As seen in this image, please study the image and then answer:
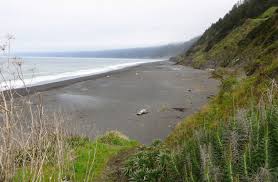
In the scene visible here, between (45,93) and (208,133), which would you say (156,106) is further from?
(208,133)

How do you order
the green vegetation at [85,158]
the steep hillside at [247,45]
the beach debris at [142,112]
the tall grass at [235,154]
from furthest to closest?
the steep hillside at [247,45] → the beach debris at [142,112] → the green vegetation at [85,158] → the tall grass at [235,154]

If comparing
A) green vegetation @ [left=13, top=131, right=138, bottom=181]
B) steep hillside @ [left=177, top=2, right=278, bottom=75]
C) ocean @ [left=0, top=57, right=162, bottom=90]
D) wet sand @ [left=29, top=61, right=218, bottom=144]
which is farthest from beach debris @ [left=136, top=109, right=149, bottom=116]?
steep hillside @ [left=177, top=2, right=278, bottom=75]

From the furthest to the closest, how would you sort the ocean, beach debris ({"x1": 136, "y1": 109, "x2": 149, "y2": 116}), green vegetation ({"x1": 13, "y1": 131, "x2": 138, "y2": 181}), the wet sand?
beach debris ({"x1": 136, "y1": 109, "x2": 149, "y2": 116}) < the wet sand < green vegetation ({"x1": 13, "y1": 131, "x2": 138, "y2": 181}) < the ocean

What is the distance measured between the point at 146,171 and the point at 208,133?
→ 1.16m

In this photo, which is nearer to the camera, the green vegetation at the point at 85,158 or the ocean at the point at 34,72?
the ocean at the point at 34,72

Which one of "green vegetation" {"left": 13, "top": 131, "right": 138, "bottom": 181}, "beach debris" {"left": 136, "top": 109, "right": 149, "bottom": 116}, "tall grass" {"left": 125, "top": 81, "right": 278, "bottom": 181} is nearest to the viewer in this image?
"tall grass" {"left": 125, "top": 81, "right": 278, "bottom": 181}

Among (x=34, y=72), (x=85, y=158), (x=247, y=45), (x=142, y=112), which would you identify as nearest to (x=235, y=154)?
(x=34, y=72)

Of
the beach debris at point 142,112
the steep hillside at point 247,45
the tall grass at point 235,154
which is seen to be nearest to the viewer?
the tall grass at point 235,154

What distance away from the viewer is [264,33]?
134 ft

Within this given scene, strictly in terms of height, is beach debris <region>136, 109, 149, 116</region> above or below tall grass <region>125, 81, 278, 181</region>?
below

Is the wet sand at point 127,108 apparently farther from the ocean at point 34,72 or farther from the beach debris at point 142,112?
the ocean at point 34,72

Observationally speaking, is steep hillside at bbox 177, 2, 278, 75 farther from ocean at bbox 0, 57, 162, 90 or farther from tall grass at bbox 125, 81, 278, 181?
tall grass at bbox 125, 81, 278, 181

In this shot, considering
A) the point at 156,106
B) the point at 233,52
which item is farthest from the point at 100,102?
the point at 233,52

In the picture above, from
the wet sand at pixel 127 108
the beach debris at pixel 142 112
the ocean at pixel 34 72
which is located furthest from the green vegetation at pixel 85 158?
the beach debris at pixel 142 112
